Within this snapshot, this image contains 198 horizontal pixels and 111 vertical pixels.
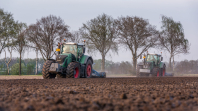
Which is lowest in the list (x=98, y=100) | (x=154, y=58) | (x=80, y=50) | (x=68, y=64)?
(x=98, y=100)

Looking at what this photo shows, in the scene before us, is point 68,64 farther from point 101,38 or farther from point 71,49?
point 101,38

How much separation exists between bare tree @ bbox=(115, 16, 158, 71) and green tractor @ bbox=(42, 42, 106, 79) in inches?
649

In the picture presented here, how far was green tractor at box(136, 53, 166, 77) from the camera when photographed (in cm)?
2130

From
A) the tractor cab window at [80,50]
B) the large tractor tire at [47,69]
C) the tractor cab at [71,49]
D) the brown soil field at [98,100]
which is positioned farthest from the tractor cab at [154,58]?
the brown soil field at [98,100]

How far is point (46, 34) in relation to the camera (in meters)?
29.3

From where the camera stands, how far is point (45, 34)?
2914cm

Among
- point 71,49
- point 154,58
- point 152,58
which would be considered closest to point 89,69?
point 71,49

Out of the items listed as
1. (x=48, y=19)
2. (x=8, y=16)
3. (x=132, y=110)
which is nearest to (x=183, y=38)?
(x=48, y=19)

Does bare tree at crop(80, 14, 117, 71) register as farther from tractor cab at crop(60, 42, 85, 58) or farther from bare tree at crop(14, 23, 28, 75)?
tractor cab at crop(60, 42, 85, 58)

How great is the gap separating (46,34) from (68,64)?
16587mm

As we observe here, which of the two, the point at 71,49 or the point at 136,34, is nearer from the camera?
Result: the point at 71,49

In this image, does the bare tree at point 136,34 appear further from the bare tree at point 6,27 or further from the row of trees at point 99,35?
the bare tree at point 6,27

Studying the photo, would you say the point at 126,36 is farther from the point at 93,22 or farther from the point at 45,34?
the point at 45,34

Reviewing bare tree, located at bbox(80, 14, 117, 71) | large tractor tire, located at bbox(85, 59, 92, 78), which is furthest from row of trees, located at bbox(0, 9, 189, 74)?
large tractor tire, located at bbox(85, 59, 92, 78)
